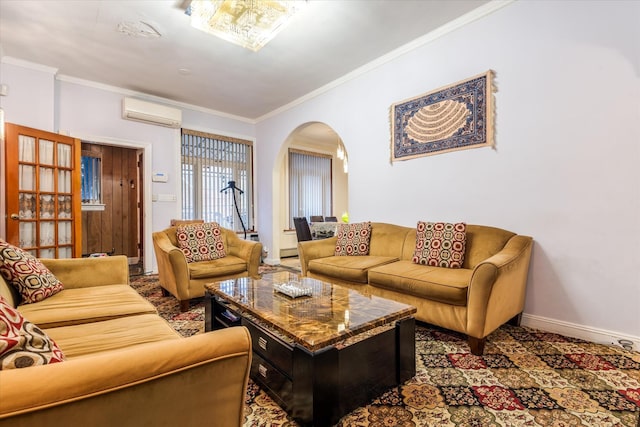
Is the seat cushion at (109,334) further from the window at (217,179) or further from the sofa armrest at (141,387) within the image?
the window at (217,179)

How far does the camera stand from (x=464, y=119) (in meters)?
2.89

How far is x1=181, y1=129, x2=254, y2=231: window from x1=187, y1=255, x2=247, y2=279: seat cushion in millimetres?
2281

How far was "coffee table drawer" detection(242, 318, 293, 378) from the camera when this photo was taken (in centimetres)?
143

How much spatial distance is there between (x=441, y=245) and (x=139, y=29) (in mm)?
3519

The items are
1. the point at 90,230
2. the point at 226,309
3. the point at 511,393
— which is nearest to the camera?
the point at 511,393

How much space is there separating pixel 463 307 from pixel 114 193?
5845mm

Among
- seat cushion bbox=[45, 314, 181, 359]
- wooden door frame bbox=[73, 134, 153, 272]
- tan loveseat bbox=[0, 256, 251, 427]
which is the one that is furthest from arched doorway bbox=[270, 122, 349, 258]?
tan loveseat bbox=[0, 256, 251, 427]

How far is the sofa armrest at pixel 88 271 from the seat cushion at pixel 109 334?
814 mm

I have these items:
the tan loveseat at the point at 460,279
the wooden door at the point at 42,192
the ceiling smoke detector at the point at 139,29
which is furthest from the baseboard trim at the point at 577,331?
the wooden door at the point at 42,192

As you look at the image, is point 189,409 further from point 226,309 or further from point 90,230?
point 90,230

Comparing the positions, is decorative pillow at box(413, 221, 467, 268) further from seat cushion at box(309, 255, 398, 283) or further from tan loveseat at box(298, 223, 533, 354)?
seat cushion at box(309, 255, 398, 283)

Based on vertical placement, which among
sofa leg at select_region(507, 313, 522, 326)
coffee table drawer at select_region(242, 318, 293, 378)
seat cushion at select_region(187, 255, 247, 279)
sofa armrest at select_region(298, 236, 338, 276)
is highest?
sofa armrest at select_region(298, 236, 338, 276)

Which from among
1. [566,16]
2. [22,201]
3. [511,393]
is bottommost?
[511,393]

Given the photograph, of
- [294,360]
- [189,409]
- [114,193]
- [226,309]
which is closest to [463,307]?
[294,360]
